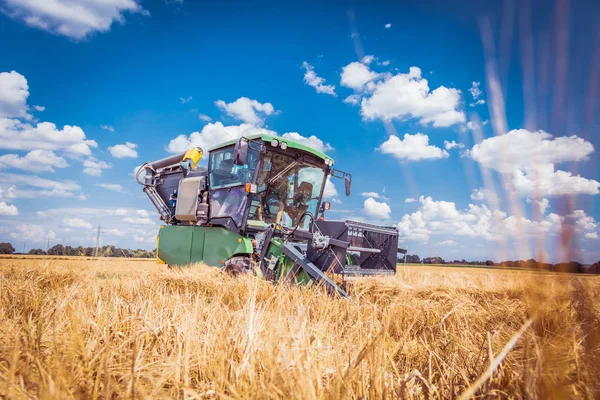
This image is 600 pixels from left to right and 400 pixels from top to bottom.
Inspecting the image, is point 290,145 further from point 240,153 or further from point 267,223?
point 267,223

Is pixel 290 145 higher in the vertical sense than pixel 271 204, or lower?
higher

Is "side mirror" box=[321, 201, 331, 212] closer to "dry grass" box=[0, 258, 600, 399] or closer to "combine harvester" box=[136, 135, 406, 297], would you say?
"combine harvester" box=[136, 135, 406, 297]

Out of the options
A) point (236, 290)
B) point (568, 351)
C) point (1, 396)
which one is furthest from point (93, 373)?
point (236, 290)

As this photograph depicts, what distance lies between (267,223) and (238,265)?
4.36ft

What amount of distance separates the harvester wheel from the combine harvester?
2 cm

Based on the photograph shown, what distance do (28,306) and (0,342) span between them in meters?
1.39

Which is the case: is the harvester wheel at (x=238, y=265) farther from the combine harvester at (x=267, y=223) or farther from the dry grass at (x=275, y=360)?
the dry grass at (x=275, y=360)

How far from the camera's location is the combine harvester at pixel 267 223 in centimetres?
581

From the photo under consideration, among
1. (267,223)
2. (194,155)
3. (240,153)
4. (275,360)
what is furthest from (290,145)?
(275,360)

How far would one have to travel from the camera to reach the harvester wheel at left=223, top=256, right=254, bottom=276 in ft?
21.8

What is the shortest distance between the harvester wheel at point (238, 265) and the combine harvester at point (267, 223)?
0.02 m

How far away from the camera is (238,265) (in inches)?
265

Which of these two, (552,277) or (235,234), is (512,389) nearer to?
(552,277)

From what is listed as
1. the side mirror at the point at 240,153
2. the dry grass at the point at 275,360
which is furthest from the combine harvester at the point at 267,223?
the dry grass at the point at 275,360
